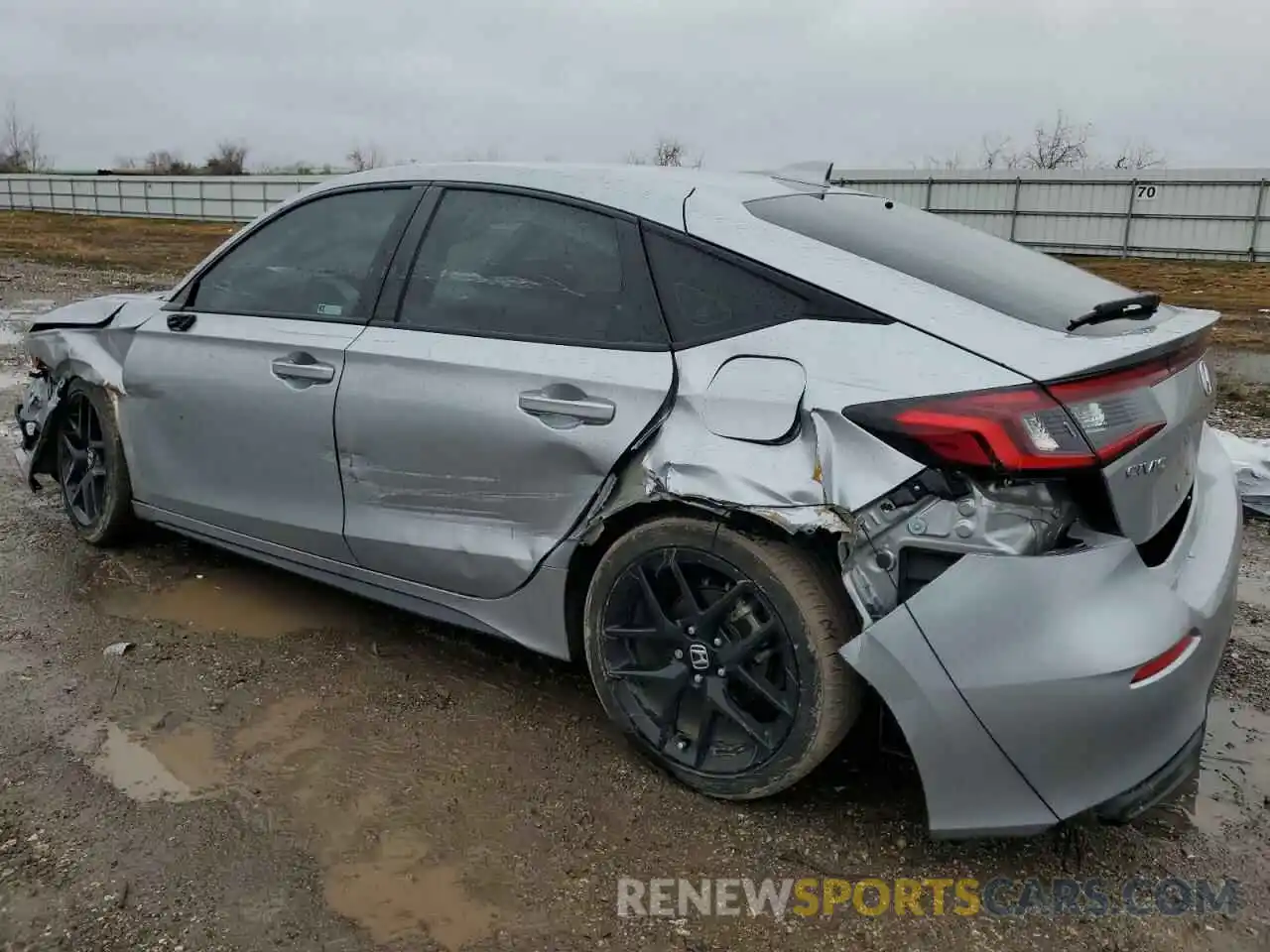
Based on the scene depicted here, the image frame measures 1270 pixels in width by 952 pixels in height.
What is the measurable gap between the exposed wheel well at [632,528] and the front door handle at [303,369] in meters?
1.02

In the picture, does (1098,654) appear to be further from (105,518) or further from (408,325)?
(105,518)

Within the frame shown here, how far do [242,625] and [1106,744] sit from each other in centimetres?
282

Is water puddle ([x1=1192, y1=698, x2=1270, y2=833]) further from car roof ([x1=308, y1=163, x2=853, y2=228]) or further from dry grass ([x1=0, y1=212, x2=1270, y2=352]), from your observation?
dry grass ([x1=0, y1=212, x2=1270, y2=352])

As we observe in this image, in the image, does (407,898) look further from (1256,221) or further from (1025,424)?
(1256,221)

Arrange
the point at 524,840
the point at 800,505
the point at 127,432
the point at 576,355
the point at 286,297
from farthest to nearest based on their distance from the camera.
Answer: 1. the point at 127,432
2. the point at 286,297
3. the point at 576,355
4. the point at 524,840
5. the point at 800,505

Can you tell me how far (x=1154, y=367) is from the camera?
2.33 metres

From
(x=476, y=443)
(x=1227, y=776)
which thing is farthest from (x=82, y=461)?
(x=1227, y=776)

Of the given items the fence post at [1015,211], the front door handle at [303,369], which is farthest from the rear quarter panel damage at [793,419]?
the fence post at [1015,211]

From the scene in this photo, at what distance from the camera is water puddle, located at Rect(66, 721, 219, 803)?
2709 millimetres

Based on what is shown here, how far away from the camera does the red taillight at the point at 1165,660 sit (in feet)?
6.98

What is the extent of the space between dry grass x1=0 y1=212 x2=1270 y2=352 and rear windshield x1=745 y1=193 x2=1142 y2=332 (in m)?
8.22

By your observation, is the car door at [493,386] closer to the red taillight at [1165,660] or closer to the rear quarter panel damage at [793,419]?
the rear quarter panel damage at [793,419]

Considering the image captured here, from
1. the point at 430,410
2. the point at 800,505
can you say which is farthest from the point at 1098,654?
the point at 430,410

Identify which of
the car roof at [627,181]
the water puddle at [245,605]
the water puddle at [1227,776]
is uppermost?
the car roof at [627,181]
